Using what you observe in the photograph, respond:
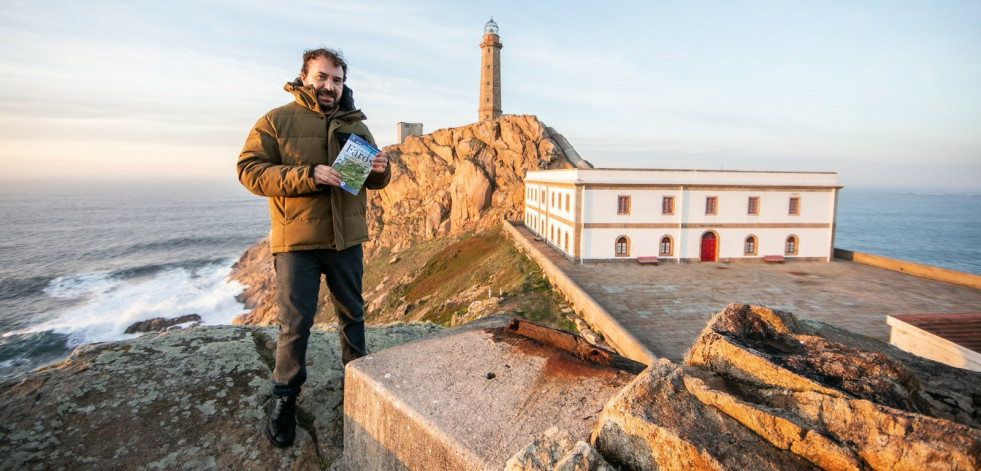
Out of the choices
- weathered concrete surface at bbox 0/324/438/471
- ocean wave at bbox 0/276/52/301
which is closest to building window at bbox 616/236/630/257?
weathered concrete surface at bbox 0/324/438/471

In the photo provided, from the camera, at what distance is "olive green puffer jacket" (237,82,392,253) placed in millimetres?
3150

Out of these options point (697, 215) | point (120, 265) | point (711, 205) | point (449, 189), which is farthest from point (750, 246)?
point (120, 265)

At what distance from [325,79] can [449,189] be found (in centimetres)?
4566

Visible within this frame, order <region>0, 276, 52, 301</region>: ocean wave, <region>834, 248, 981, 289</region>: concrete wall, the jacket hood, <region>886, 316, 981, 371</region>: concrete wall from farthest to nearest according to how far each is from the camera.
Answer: <region>0, 276, 52, 301</region>: ocean wave < <region>834, 248, 981, 289</region>: concrete wall < <region>886, 316, 981, 371</region>: concrete wall < the jacket hood

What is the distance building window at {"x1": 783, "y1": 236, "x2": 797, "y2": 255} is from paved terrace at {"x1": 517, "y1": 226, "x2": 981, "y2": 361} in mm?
1308

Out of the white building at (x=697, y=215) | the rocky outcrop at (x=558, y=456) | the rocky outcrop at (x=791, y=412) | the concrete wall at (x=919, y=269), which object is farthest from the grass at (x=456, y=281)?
the concrete wall at (x=919, y=269)

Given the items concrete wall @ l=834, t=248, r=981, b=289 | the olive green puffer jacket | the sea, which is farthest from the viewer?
the sea

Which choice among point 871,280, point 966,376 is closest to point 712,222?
point 871,280

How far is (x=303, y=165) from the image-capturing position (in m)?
3.16

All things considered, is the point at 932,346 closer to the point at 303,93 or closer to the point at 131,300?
the point at 303,93

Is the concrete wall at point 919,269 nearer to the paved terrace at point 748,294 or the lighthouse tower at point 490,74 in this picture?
the paved terrace at point 748,294

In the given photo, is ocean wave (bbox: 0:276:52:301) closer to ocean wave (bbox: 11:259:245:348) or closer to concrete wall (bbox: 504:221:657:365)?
ocean wave (bbox: 11:259:245:348)

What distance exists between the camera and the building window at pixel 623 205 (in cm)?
2392

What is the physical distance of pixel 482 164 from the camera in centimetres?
4744
